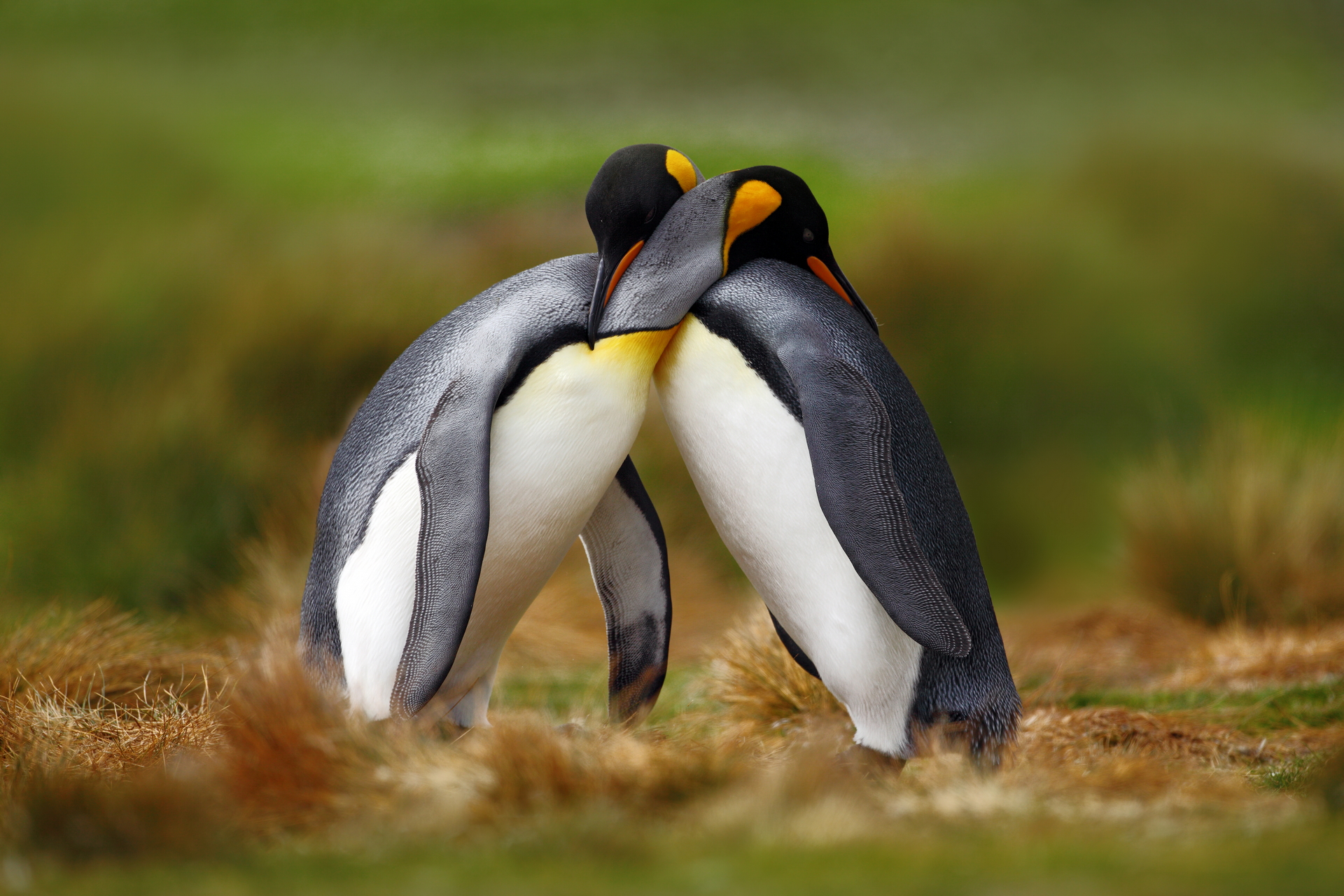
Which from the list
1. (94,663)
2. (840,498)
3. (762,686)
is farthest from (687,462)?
(94,663)

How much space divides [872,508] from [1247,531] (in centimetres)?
250

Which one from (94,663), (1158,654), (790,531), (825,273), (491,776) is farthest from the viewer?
(1158,654)

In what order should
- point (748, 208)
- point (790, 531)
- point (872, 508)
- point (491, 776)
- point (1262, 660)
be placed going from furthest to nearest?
1. point (1262, 660)
2. point (748, 208)
3. point (790, 531)
4. point (872, 508)
5. point (491, 776)

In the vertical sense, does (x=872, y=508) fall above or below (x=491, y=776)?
above

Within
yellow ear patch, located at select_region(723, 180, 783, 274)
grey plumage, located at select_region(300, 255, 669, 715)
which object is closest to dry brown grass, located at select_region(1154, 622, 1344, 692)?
grey plumage, located at select_region(300, 255, 669, 715)

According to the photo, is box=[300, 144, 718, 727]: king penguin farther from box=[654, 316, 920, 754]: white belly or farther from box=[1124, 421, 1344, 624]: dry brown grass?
box=[1124, 421, 1344, 624]: dry brown grass

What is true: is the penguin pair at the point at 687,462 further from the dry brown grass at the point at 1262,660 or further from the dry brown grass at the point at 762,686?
the dry brown grass at the point at 1262,660

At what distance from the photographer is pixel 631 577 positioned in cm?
226

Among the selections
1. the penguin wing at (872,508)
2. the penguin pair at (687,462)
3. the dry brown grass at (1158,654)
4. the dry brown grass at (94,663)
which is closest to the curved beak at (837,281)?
the penguin pair at (687,462)

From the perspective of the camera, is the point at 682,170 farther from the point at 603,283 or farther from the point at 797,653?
the point at 797,653

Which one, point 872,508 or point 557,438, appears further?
point 557,438

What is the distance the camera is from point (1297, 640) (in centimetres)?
324

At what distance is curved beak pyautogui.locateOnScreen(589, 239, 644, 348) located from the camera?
190cm

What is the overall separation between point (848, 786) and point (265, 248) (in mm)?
4769
